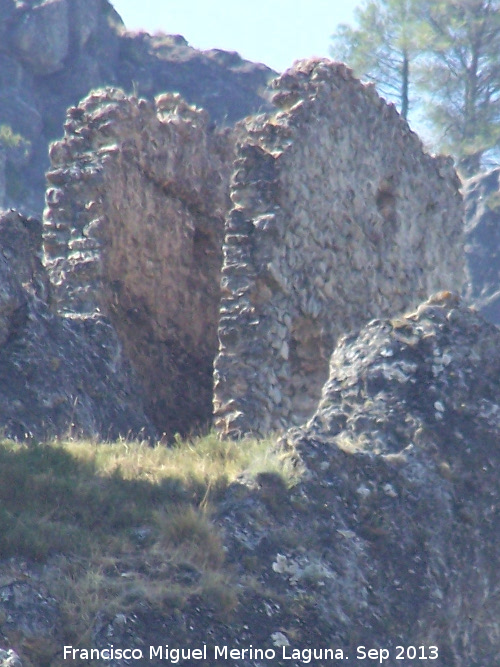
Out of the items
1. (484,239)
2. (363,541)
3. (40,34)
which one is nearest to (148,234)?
(363,541)

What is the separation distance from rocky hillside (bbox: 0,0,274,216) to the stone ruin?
23803 millimetres

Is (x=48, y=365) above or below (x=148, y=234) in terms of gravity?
below

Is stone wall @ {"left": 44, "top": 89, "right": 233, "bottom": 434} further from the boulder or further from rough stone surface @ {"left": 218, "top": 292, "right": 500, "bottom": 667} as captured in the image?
the boulder

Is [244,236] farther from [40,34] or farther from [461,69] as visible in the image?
[40,34]

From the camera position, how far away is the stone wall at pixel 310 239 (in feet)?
26.2

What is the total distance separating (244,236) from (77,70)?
3225 centimetres

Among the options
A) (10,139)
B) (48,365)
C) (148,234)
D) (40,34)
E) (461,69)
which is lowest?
(48,365)

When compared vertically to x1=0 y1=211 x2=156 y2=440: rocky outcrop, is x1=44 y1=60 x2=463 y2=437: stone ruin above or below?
above

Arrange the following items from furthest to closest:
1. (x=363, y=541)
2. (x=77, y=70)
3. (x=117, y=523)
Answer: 1. (x=77, y=70)
2. (x=363, y=541)
3. (x=117, y=523)

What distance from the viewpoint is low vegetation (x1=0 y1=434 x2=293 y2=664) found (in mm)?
3654

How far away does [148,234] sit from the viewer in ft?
31.3

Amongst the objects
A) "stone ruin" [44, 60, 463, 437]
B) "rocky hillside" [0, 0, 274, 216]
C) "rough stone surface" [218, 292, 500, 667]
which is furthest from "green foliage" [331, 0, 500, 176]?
"rough stone surface" [218, 292, 500, 667]

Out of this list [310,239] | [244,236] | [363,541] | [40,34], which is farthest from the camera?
[40,34]

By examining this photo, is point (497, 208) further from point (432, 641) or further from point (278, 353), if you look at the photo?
point (432, 641)
